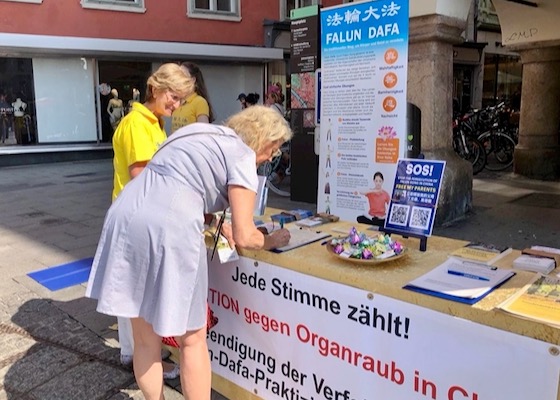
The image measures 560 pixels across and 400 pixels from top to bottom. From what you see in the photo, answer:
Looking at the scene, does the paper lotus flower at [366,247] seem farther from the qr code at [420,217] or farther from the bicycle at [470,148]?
the bicycle at [470,148]

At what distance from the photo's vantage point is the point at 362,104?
15.1 ft

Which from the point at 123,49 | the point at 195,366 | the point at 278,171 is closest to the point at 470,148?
the point at 278,171

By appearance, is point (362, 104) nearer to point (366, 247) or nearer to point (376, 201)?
point (376, 201)

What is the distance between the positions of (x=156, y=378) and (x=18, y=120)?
12911 mm

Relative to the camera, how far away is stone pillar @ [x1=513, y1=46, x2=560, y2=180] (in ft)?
28.4

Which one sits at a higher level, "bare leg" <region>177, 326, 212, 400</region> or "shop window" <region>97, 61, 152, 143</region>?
"shop window" <region>97, 61, 152, 143</region>

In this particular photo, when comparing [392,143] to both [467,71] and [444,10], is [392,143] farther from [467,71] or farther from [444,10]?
[467,71]

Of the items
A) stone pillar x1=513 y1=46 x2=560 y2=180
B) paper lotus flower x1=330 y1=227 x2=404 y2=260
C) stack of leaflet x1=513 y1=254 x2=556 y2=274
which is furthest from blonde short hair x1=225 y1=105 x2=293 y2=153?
stone pillar x1=513 y1=46 x2=560 y2=180

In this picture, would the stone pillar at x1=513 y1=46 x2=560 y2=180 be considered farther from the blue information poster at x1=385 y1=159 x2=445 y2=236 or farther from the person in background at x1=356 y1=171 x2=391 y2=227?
the blue information poster at x1=385 y1=159 x2=445 y2=236

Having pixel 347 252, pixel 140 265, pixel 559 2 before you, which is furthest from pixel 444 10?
pixel 140 265

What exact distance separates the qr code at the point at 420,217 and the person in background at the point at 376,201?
222cm

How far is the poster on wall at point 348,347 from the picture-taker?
5.29 feet

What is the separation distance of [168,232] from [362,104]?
3.06m

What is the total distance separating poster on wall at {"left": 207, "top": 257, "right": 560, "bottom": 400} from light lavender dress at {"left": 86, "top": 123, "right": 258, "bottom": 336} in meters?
0.41
